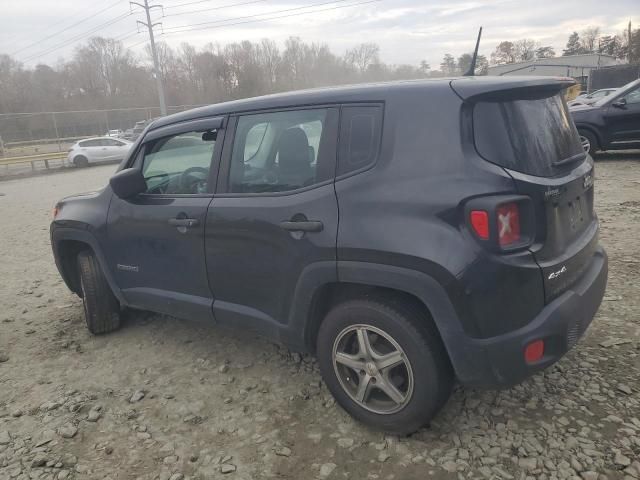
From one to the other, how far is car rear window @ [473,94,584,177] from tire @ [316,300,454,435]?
832 millimetres

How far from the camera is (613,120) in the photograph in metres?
9.62

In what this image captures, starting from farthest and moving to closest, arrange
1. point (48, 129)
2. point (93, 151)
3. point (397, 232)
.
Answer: point (48, 129) → point (93, 151) → point (397, 232)

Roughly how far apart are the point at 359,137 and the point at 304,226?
21.0 inches

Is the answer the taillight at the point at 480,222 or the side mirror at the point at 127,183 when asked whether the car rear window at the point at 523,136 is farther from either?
the side mirror at the point at 127,183

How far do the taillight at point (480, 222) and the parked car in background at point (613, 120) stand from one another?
347 inches

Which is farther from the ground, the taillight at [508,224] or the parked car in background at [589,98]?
the parked car in background at [589,98]

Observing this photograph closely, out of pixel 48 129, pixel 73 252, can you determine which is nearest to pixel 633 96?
pixel 73 252

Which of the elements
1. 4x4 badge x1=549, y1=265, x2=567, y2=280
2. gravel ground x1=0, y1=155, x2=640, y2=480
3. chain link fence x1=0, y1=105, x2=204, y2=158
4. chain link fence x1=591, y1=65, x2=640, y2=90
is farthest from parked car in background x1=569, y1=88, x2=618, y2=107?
chain link fence x1=0, y1=105, x2=204, y2=158

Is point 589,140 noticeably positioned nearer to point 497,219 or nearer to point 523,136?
point 523,136

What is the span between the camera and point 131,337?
13.3 feet

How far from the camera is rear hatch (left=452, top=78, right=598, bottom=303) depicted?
2209 millimetres

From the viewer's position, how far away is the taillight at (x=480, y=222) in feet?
6.87

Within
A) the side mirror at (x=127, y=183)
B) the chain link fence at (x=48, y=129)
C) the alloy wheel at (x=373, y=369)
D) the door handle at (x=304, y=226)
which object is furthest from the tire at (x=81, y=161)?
the alloy wheel at (x=373, y=369)

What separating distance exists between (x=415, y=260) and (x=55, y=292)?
4.50 metres
